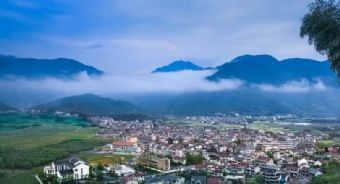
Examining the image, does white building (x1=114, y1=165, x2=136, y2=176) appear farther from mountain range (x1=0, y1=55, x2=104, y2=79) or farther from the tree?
mountain range (x1=0, y1=55, x2=104, y2=79)

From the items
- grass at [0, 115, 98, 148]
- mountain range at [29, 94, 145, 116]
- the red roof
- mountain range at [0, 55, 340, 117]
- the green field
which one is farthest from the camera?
mountain range at [0, 55, 340, 117]

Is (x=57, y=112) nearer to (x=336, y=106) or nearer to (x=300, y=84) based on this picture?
(x=336, y=106)

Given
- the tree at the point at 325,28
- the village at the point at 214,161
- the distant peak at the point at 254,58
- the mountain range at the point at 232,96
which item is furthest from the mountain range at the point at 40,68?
the tree at the point at 325,28

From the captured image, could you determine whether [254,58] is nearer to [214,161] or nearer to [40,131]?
[40,131]

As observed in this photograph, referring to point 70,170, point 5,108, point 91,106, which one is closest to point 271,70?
point 91,106

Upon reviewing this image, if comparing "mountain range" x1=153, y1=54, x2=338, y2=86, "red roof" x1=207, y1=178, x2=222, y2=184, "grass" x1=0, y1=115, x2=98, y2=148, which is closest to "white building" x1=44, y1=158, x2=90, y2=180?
"red roof" x1=207, y1=178, x2=222, y2=184

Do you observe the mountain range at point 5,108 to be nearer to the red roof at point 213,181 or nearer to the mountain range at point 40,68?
the mountain range at point 40,68
